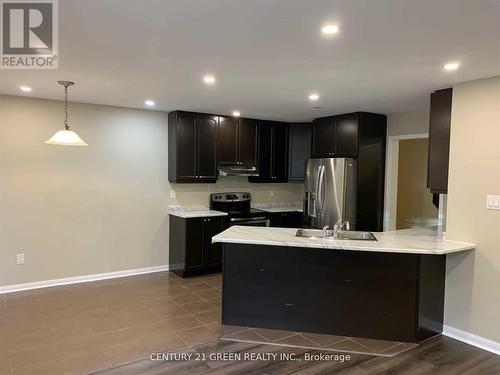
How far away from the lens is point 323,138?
562 cm

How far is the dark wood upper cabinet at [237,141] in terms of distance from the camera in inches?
220

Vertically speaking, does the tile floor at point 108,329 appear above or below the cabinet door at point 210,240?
below

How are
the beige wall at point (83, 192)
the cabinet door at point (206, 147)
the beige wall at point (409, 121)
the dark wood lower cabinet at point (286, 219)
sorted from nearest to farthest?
the beige wall at point (83, 192) < the beige wall at point (409, 121) < the cabinet door at point (206, 147) < the dark wood lower cabinet at point (286, 219)

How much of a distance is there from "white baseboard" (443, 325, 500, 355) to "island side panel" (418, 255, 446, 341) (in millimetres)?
76

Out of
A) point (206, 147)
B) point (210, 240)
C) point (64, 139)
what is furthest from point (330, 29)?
point (210, 240)

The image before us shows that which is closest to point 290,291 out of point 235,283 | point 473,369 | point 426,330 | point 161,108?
point 235,283

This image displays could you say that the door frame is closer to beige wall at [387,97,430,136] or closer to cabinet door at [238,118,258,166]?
beige wall at [387,97,430,136]

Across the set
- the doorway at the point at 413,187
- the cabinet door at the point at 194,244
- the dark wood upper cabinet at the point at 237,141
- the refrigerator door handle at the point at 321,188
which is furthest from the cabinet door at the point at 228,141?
the doorway at the point at 413,187

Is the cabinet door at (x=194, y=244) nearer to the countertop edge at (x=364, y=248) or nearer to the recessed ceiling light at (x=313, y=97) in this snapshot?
the countertop edge at (x=364, y=248)

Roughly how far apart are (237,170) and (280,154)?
94 cm

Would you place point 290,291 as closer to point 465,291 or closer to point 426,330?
point 426,330

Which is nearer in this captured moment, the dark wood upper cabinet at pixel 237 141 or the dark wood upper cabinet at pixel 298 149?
the dark wood upper cabinet at pixel 237 141

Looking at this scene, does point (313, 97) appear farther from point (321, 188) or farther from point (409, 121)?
point (409, 121)

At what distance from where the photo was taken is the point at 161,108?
5012 mm
